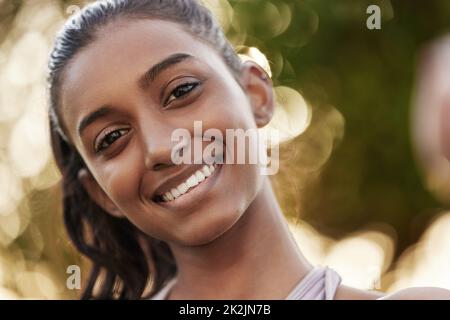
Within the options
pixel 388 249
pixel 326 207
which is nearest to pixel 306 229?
pixel 326 207

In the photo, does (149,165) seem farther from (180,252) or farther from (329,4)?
(329,4)

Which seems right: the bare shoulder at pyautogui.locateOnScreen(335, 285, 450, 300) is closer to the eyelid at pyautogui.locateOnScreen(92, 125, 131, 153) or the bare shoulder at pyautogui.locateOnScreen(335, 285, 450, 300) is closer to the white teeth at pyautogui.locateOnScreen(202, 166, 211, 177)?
the white teeth at pyautogui.locateOnScreen(202, 166, 211, 177)

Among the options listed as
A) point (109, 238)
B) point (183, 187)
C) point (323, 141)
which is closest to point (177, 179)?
point (183, 187)

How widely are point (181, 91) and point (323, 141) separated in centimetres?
92

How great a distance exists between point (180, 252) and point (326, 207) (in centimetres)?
99

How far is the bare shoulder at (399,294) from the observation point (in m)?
1.26

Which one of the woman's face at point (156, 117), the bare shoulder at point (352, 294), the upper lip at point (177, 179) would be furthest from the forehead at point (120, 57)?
the bare shoulder at point (352, 294)

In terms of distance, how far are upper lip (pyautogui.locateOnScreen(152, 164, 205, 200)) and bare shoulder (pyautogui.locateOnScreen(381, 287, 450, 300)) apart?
0.36 m

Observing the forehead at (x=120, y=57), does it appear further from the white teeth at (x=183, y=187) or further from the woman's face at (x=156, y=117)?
the white teeth at (x=183, y=187)

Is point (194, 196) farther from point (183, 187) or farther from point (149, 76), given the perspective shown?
point (149, 76)

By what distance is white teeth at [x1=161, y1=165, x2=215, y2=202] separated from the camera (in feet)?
4.42

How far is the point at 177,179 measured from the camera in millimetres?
1353

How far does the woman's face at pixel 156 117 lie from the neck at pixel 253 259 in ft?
0.19

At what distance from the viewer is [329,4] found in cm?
239
